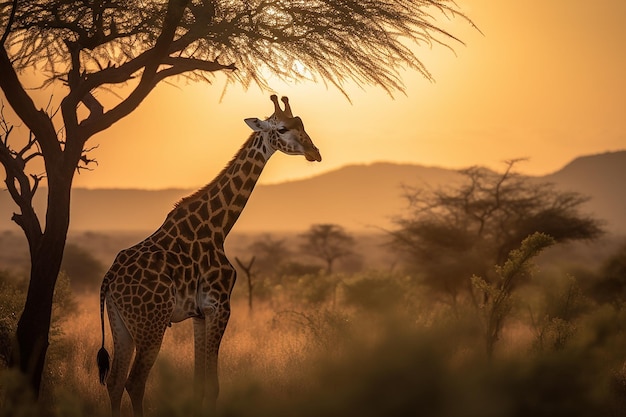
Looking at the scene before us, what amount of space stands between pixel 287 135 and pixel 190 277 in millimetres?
1586

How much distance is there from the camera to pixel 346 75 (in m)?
9.57

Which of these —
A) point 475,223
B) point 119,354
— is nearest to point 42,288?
point 119,354

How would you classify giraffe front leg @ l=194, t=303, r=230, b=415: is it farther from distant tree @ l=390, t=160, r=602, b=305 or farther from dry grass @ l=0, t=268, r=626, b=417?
distant tree @ l=390, t=160, r=602, b=305

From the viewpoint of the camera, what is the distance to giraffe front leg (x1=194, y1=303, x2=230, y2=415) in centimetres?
782

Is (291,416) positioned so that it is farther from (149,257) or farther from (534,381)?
(149,257)

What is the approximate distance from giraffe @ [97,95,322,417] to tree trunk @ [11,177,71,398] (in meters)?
1.35

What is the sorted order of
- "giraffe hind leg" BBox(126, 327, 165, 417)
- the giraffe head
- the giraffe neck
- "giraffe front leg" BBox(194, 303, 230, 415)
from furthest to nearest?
the giraffe head → the giraffe neck → "giraffe front leg" BBox(194, 303, 230, 415) → "giraffe hind leg" BBox(126, 327, 165, 417)

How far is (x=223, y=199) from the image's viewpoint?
27.4ft

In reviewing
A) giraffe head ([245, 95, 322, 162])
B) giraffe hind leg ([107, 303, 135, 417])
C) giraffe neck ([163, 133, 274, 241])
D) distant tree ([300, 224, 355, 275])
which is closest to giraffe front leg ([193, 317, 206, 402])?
giraffe hind leg ([107, 303, 135, 417])

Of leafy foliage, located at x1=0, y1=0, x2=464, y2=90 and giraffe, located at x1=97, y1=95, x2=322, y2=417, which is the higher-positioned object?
leafy foliage, located at x1=0, y1=0, x2=464, y2=90

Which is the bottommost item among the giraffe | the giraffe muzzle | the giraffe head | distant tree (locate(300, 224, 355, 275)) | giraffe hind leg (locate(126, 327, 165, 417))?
giraffe hind leg (locate(126, 327, 165, 417))

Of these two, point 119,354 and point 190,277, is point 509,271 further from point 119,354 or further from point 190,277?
point 119,354

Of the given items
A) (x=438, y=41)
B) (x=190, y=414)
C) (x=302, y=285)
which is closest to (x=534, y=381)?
(x=190, y=414)

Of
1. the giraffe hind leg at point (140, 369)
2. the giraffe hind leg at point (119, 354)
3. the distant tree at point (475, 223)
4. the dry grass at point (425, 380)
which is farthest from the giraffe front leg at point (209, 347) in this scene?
the distant tree at point (475, 223)
